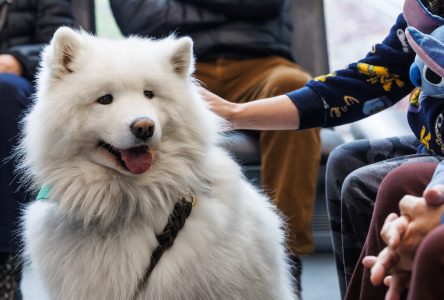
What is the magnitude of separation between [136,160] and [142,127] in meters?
0.12

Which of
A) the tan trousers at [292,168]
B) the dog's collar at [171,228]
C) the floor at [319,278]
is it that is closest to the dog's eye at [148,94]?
the dog's collar at [171,228]

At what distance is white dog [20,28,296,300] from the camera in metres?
1.35

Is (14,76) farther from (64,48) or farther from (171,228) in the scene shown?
(171,228)

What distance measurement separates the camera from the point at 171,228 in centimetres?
140

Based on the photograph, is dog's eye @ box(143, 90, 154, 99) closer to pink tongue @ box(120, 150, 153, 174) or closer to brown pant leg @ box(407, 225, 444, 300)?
pink tongue @ box(120, 150, 153, 174)

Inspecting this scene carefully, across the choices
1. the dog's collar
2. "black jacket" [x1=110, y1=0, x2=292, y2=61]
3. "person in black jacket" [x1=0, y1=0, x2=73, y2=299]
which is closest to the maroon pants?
the dog's collar

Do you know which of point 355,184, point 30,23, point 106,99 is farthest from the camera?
point 30,23

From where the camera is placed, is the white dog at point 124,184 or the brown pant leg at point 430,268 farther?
the white dog at point 124,184

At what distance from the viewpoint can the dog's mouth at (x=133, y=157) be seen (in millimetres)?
1364

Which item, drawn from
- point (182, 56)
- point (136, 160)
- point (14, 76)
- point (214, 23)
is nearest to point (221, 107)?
point (182, 56)

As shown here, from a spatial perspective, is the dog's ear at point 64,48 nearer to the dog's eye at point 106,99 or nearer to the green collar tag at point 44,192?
the dog's eye at point 106,99

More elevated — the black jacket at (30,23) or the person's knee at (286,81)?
the black jacket at (30,23)

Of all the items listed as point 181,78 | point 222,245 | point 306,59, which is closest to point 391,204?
point 222,245

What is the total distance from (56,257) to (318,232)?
1.67 m
